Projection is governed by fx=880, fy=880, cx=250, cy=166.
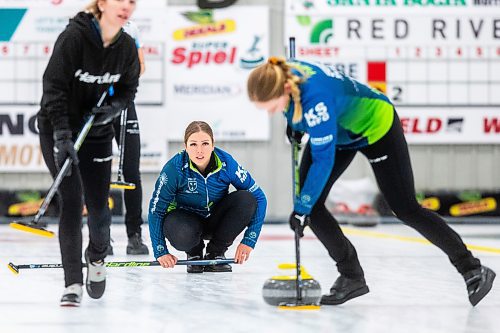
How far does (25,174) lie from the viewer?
783cm

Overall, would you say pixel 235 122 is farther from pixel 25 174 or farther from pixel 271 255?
pixel 271 255

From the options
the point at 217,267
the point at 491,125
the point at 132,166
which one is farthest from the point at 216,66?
the point at 217,267

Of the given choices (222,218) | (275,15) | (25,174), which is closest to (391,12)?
(275,15)

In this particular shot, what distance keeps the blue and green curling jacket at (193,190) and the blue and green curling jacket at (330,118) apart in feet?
2.48

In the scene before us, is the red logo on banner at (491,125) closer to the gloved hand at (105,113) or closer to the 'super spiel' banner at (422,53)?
the 'super spiel' banner at (422,53)

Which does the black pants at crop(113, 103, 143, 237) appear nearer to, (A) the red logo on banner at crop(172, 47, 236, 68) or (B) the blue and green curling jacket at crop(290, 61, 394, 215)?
(B) the blue and green curling jacket at crop(290, 61, 394, 215)

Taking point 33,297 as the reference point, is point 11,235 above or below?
below

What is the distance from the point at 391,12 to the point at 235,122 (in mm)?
1706

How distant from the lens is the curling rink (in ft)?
8.02

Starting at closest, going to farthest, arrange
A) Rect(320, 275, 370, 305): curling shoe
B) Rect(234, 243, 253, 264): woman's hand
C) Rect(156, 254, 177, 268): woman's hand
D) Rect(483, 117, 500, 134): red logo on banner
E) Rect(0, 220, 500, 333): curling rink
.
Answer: Rect(0, 220, 500, 333): curling rink < Rect(320, 275, 370, 305): curling shoe < Rect(156, 254, 177, 268): woman's hand < Rect(234, 243, 253, 264): woman's hand < Rect(483, 117, 500, 134): red logo on banner

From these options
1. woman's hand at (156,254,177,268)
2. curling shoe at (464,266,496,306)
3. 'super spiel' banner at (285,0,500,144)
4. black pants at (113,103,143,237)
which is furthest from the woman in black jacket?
'super spiel' banner at (285,0,500,144)

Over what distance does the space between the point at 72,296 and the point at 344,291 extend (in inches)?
34.8

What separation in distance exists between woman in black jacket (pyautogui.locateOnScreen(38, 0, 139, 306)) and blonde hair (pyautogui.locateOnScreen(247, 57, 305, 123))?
0.45m

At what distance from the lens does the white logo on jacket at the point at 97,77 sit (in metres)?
2.71
